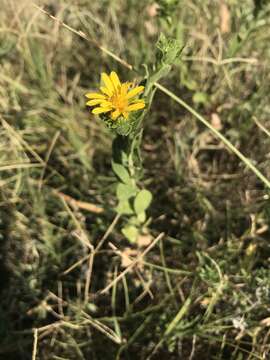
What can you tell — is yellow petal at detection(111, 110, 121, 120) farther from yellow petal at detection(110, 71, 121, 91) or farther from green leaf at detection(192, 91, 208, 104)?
green leaf at detection(192, 91, 208, 104)

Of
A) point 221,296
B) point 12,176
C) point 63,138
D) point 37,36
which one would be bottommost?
point 221,296

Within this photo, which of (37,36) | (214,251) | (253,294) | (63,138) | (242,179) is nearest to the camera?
(253,294)

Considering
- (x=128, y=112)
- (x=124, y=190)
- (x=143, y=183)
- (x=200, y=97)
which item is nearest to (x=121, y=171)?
(x=124, y=190)

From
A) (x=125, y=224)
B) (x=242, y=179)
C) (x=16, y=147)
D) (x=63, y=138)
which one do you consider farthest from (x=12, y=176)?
(x=242, y=179)

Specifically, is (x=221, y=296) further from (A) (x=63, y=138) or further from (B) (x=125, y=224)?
(A) (x=63, y=138)

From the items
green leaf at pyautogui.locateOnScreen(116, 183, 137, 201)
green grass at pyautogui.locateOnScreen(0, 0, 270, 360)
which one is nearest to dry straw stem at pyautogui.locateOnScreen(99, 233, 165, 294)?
green grass at pyautogui.locateOnScreen(0, 0, 270, 360)
